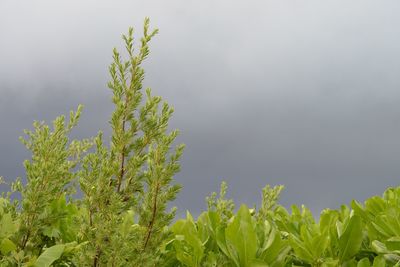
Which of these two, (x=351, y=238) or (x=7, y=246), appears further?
(x=351, y=238)

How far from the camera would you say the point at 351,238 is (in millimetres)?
4906

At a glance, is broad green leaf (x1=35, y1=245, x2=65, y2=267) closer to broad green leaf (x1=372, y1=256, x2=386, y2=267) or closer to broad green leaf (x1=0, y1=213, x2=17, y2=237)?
broad green leaf (x1=0, y1=213, x2=17, y2=237)

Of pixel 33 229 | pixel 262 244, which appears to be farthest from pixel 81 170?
pixel 262 244

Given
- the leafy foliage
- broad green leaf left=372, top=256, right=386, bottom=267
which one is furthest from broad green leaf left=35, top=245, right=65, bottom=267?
broad green leaf left=372, top=256, right=386, bottom=267

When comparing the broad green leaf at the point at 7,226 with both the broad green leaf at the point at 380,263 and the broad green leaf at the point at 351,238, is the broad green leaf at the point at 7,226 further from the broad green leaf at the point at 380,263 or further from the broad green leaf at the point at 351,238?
the broad green leaf at the point at 380,263

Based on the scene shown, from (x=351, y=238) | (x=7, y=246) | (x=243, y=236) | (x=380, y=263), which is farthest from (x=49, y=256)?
(x=380, y=263)

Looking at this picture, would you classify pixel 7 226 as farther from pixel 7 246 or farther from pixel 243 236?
pixel 243 236

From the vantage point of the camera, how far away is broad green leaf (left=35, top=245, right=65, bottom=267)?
4.23 meters

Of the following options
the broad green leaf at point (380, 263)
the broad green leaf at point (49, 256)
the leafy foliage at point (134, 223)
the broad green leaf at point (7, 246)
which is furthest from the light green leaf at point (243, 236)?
the broad green leaf at point (7, 246)

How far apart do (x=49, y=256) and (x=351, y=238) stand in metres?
2.66

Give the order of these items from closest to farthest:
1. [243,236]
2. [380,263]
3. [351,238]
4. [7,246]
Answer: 1. [7,246]
2. [243,236]
3. [380,263]
4. [351,238]

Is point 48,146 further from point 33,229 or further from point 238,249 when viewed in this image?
point 238,249

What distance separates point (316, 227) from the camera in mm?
5145

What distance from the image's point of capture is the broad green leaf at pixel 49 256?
4235 millimetres
